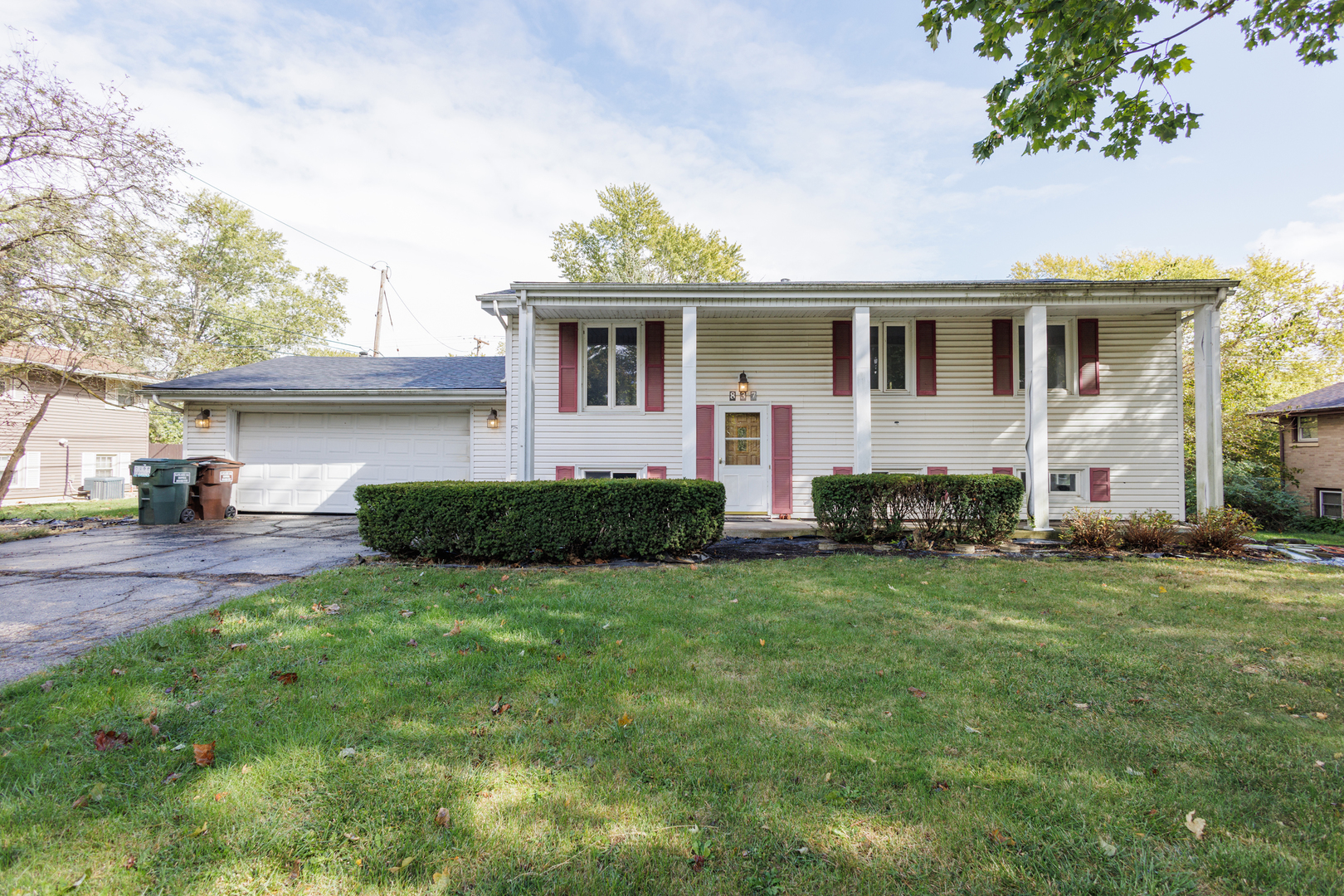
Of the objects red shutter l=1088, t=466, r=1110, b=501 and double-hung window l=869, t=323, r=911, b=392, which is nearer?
red shutter l=1088, t=466, r=1110, b=501

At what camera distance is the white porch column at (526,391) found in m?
8.63

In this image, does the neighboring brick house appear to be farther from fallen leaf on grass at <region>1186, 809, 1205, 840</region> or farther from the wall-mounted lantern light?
fallen leaf on grass at <region>1186, 809, 1205, 840</region>

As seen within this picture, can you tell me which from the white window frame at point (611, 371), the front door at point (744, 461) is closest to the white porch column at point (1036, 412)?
the front door at point (744, 461)

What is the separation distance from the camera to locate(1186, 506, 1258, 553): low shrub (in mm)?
7043

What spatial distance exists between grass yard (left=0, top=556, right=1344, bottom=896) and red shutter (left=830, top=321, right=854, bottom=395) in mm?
6158

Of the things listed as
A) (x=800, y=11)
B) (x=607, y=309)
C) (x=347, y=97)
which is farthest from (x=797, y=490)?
(x=347, y=97)

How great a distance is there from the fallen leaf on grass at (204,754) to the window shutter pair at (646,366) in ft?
25.5

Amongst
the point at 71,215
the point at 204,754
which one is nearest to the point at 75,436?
the point at 71,215

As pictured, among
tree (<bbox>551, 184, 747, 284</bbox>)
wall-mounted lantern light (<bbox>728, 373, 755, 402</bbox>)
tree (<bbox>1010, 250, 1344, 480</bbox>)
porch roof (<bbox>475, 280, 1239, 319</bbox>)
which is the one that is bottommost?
wall-mounted lantern light (<bbox>728, 373, 755, 402</bbox>)

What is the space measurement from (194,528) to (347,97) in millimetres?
8699

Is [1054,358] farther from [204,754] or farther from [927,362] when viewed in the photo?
[204,754]

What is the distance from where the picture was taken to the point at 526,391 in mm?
8805

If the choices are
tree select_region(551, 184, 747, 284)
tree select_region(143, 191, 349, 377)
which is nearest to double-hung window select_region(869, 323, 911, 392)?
tree select_region(551, 184, 747, 284)

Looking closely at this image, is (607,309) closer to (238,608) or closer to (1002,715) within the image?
(238,608)
